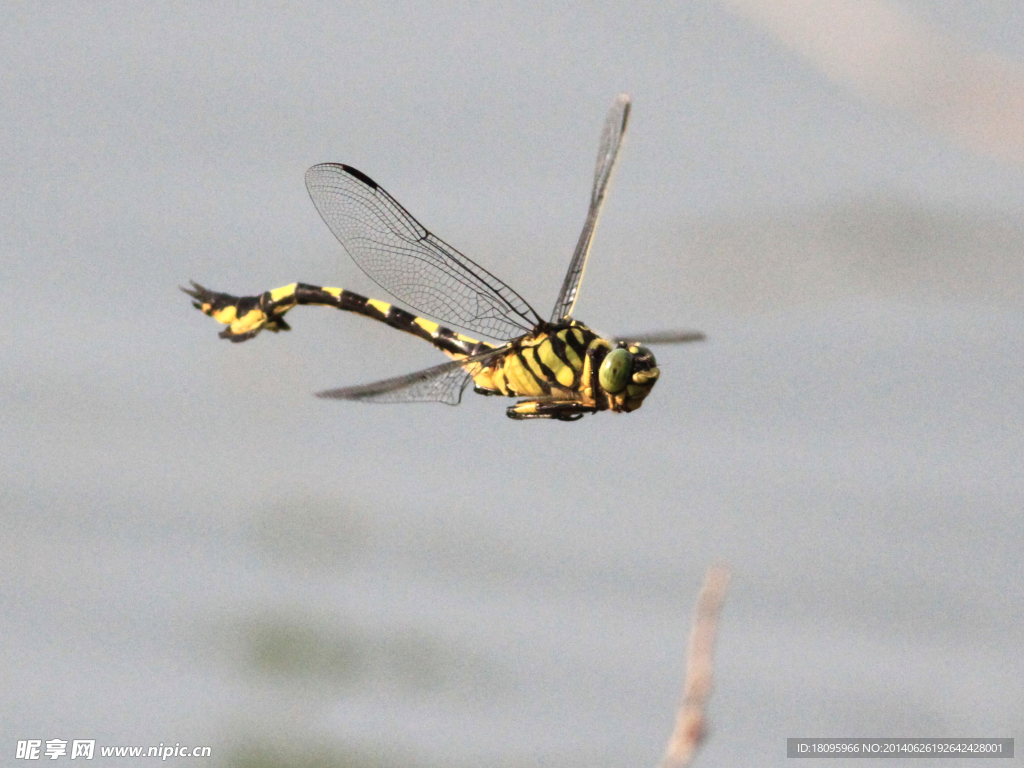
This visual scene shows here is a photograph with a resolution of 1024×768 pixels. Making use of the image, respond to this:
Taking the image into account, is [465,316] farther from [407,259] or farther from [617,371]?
[617,371]

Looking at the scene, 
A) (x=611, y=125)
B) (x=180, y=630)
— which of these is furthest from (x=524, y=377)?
(x=180, y=630)

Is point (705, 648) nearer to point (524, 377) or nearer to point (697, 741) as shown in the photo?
point (697, 741)

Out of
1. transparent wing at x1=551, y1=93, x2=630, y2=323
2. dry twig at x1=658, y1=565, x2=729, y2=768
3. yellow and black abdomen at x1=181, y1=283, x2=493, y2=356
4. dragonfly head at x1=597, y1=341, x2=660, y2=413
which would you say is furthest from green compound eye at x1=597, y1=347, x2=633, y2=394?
dry twig at x1=658, y1=565, x2=729, y2=768

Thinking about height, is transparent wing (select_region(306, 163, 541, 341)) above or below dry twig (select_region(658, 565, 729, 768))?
above

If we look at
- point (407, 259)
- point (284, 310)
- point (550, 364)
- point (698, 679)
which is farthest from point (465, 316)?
point (698, 679)

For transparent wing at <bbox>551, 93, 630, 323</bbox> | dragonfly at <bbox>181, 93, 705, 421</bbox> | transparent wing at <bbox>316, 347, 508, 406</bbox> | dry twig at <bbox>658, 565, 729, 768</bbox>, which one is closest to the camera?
dry twig at <bbox>658, 565, 729, 768</bbox>

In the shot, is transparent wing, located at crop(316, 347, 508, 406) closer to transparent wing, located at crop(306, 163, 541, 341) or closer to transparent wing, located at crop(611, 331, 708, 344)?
transparent wing, located at crop(306, 163, 541, 341)
